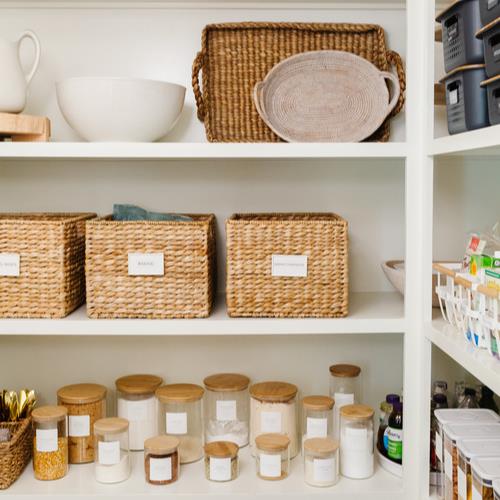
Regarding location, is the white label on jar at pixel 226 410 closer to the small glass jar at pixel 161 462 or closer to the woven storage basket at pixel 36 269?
the small glass jar at pixel 161 462

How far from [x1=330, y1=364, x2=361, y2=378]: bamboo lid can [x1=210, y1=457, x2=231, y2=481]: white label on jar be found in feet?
1.27

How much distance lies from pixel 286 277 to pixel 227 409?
0.42 meters

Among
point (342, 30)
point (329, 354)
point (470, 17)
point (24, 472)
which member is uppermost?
point (342, 30)

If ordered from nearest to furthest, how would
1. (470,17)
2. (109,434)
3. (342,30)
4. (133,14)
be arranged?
(470,17) → (109,434) → (342,30) → (133,14)

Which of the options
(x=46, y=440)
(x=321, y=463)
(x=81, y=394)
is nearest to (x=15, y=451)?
(x=46, y=440)

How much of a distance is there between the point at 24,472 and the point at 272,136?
1023mm

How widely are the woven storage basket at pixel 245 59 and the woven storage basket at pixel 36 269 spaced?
457 mm

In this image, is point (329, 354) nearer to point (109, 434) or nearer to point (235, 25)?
point (109, 434)

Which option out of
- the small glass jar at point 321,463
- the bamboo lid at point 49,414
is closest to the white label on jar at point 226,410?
the small glass jar at point 321,463

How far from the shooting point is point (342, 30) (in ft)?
5.96

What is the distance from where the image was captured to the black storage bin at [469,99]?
4.40 feet

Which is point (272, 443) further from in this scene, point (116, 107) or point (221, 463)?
point (116, 107)

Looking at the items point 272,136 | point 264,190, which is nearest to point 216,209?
point 264,190

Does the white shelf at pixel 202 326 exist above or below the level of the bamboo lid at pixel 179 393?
above
